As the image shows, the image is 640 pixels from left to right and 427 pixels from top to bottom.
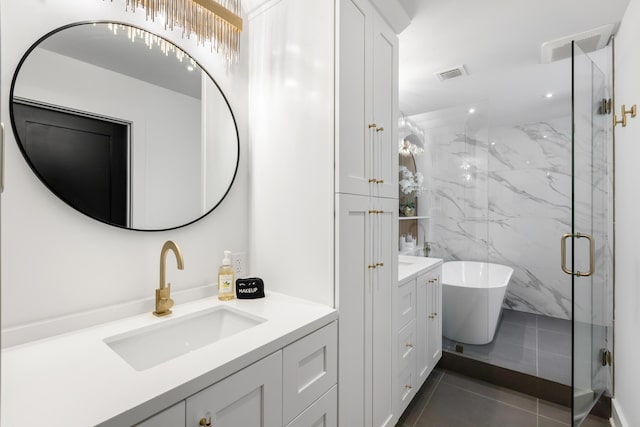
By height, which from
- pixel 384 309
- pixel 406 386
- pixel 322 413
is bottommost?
pixel 406 386

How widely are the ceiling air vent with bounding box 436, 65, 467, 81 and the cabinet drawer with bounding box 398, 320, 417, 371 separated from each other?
183 centimetres

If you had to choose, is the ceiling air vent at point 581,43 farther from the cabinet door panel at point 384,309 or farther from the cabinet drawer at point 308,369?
the cabinet drawer at point 308,369

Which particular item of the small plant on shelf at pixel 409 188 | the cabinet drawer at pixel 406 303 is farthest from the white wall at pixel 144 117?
the small plant on shelf at pixel 409 188

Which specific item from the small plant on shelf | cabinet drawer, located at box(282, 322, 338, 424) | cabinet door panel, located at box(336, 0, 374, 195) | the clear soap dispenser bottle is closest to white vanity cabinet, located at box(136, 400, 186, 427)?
cabinet drawer, located at box(282, 322, 338, 424)

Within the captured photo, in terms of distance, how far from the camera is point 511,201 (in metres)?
3.93

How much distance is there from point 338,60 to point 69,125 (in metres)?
1.03

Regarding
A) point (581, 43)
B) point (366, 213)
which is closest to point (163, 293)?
point (366, 213)

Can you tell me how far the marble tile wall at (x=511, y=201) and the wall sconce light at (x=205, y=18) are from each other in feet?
6.45

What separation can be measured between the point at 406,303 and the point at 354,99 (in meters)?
1.24

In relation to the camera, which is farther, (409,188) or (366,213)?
(409,188)

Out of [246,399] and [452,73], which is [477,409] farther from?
[452,73]

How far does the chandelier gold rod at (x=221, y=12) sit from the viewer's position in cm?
131

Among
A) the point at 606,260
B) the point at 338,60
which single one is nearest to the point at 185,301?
the point at 338,60

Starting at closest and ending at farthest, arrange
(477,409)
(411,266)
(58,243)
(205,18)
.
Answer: (58,243), (205,18), (477,409), (411,266)
